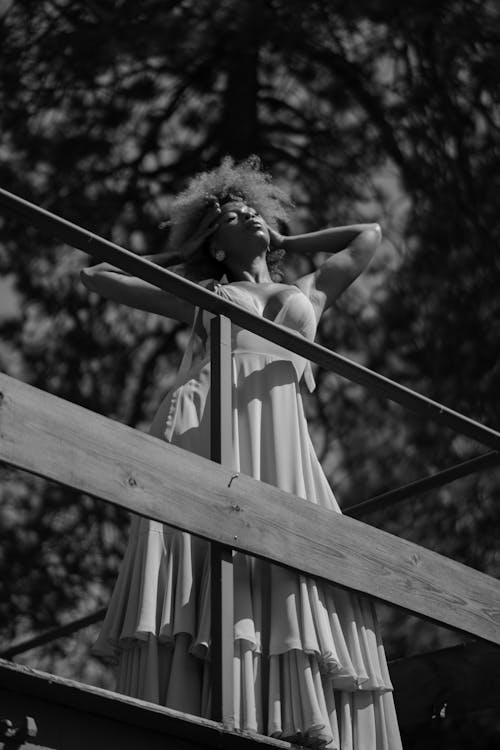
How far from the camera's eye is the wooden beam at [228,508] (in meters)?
3.09

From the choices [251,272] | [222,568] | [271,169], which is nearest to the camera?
[222,568]

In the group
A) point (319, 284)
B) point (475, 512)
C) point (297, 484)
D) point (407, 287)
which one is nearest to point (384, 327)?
point (407, 287)

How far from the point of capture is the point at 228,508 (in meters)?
3.39

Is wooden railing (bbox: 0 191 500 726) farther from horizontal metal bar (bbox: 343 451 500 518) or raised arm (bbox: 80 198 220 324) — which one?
raised arm (bbox: 80 198 220 324)

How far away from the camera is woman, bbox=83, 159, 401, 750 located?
3398 millimetres

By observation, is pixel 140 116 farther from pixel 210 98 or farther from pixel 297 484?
pixel 297 484

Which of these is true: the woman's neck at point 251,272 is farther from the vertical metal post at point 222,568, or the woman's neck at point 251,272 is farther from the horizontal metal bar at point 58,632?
the horizontal metal bar at point 58,632

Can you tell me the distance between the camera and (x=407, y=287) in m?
9.36

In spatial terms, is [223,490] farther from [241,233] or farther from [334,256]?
[334,256]

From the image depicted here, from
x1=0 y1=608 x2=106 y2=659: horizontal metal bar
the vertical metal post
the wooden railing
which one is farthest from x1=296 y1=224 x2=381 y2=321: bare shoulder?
x1=0 y1=608 x2=106 y2=659: horizontal metal bar

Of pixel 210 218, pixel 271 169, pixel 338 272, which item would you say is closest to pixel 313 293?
pixel 338 272

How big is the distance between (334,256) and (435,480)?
79 centimetres

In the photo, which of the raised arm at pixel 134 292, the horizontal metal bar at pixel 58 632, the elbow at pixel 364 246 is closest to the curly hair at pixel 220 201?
the raised arm at pixel 134 292

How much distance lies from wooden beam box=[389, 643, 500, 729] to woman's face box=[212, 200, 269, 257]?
141 cm
